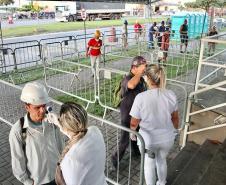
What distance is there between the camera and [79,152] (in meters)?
1.92

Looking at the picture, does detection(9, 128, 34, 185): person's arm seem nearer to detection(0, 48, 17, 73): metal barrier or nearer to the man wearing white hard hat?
the man wearing white hard hat

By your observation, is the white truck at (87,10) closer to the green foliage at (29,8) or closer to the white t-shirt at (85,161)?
the green foliage at (29,8)

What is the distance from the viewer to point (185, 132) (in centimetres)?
495

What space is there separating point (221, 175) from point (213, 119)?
1394 mm

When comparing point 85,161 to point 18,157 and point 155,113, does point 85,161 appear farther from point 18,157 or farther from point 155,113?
point 155,113

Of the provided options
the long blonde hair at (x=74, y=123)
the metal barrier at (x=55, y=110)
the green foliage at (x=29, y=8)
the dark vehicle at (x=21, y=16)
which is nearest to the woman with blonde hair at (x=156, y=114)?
the metal barrier at (x=55, y=110)

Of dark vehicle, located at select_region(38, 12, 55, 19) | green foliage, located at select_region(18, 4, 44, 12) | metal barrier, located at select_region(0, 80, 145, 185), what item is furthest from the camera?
green foliage, located at select_region(18, 4, 44, 12)

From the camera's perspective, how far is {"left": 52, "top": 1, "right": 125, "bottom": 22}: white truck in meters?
40.5

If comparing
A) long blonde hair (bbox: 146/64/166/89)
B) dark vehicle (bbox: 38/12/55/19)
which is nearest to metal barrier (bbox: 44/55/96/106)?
long blonde hair (bbox: 146/64/166/89)

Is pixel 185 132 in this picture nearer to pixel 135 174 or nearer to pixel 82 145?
pixel 135 174

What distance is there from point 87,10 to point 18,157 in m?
41.8

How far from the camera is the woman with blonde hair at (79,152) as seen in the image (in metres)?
1.92

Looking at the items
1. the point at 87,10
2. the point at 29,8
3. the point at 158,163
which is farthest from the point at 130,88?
the point at 29,8

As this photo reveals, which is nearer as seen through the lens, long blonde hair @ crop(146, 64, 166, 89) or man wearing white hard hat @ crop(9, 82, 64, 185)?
man wearing white hard hat @ crop(9, 82, 64, 185)
